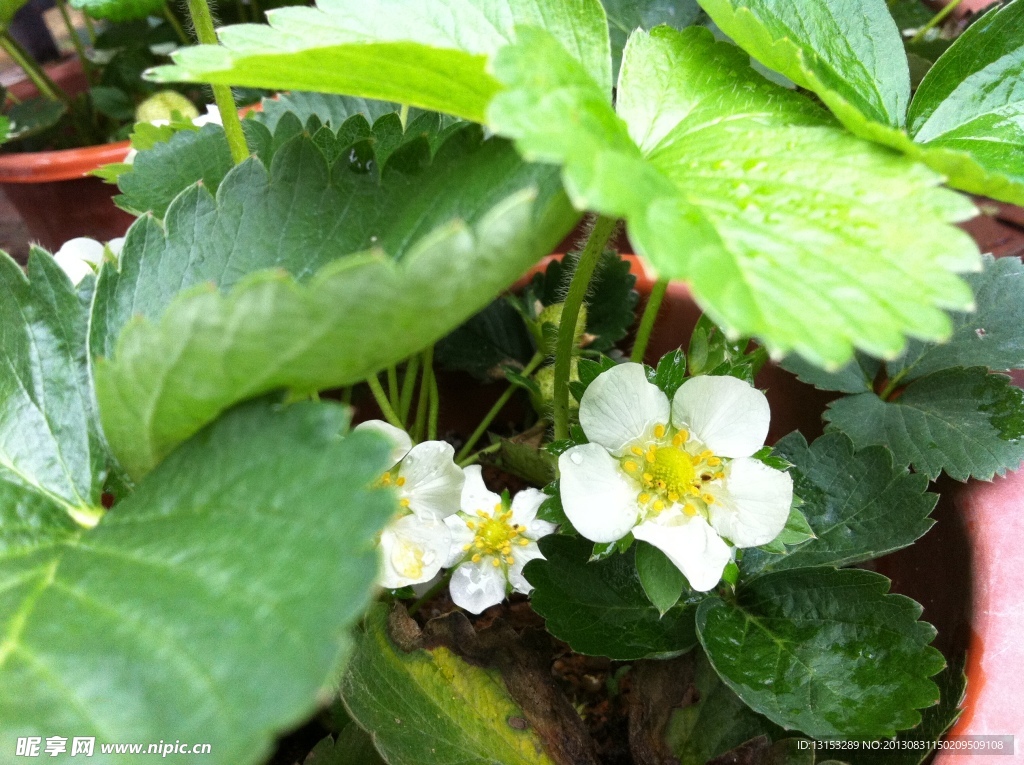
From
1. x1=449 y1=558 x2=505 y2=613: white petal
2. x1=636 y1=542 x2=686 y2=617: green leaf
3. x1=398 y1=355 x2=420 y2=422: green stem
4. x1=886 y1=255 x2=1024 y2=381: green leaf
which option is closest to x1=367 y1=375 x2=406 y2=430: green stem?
x1=398 y1=355 x2=420 y2=422: green stem

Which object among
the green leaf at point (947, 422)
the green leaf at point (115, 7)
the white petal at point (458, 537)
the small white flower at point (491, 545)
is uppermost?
the green leaf at point (115, 7)

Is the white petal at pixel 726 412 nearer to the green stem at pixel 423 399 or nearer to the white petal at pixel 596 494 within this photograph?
the white petal at pixel 596 494

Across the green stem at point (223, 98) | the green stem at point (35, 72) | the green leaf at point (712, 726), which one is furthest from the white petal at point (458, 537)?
the green stem at point (35, 72)

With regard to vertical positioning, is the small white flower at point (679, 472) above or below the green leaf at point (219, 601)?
below

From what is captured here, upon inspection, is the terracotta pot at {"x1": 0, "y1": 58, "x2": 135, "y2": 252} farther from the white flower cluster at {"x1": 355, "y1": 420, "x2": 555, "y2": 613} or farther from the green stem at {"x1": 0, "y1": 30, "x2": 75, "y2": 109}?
the white flower cluster at {"x1": 355, "y1": 420, "x2": 555, "y2": 613}

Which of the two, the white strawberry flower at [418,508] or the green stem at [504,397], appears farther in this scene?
the green stem at [504,397]

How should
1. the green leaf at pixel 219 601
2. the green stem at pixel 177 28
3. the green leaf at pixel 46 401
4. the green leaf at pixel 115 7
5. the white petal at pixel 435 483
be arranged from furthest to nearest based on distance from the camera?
the green stem at pixel 177 28, the green leaf at pixel 115 7, the white petal at pixel 435 483, the green leaf at pixel 46 401, the green leaf at pixel 219 601

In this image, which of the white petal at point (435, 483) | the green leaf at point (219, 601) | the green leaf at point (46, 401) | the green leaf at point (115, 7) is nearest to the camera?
the green leaf at point (219, 601)
